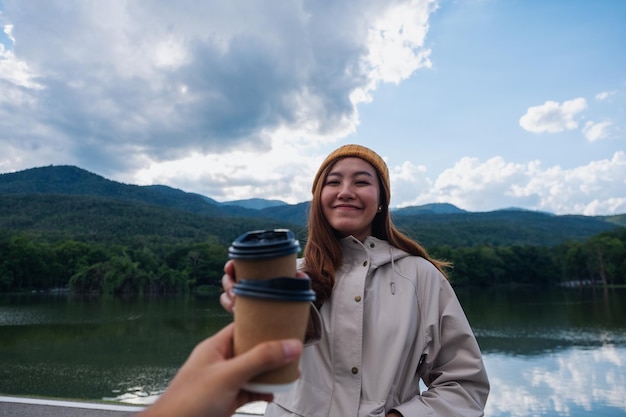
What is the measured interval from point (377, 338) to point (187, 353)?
49.8 feet

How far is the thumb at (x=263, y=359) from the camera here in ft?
2.44

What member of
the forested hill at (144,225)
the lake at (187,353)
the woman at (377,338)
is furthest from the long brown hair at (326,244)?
the forested hill at (144,225)

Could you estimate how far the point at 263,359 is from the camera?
74 centimetres

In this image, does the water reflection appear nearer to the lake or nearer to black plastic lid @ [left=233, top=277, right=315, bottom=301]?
the lake

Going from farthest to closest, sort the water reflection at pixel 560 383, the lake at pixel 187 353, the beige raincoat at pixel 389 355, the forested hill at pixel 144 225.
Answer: the forested hill at pixel 144 225 < the lake at pixel 187 353 < the water reflection at pixel 560 383 < the beige raincoat at pixel 389 355

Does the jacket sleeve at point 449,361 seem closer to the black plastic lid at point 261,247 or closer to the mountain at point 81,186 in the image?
the black plastic lid at point 261,247

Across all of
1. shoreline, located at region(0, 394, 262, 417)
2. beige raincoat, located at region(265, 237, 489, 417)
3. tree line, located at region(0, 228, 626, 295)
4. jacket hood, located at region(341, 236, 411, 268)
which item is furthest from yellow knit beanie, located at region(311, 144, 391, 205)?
tree line, located at region(0, 228, 626, 295)

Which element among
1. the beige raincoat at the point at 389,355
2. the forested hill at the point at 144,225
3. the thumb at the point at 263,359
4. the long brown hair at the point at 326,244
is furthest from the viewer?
the forested hill at the point at 144,225

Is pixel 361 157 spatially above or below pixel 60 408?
above

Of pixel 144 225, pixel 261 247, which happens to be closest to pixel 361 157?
pixel 261 247

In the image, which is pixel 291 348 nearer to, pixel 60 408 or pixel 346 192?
pixel 346 192

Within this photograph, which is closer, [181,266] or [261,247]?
[261,247]

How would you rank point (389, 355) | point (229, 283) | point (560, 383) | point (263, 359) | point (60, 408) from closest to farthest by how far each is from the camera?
point (263, 359) → point (229, 283) → point (389, 355) → point (60, 408) → point (560, 383)

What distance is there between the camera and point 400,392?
4.80ft
